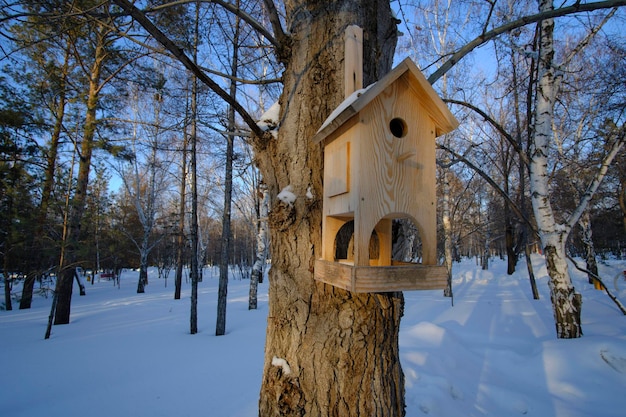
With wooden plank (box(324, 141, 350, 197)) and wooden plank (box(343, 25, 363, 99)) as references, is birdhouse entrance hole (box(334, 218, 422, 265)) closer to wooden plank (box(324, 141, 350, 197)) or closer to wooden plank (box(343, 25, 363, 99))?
wooden plank (box(324, 141, 350, 197))

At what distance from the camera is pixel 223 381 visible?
409 cm

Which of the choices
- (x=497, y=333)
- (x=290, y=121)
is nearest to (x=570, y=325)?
(x=497, y=333)

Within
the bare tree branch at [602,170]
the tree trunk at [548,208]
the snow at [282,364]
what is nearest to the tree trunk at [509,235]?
the bare tree branch at [602,170]

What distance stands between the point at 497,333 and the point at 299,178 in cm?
615

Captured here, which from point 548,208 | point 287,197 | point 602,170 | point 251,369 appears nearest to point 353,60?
point 287,197

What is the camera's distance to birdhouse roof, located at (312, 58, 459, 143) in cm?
132

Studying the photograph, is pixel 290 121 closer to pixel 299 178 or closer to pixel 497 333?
pixel 299 178

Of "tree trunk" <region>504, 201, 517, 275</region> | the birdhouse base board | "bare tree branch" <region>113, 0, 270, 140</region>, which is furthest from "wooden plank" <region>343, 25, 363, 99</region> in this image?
"tree trunk" <region>504, 201, 517, 275</region>

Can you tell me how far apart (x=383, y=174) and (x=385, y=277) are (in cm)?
47

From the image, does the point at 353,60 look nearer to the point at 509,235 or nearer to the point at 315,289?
the point at 315,289

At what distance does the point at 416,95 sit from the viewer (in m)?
1.55

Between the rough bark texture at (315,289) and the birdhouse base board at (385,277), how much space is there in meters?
0.32

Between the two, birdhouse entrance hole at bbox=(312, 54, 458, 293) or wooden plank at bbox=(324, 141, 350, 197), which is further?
wooden plank at bbox=(324, 141, 350, 197)

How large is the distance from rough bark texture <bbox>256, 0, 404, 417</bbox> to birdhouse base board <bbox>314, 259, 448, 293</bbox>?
32 cm
